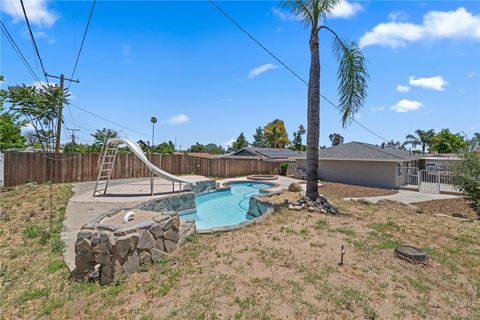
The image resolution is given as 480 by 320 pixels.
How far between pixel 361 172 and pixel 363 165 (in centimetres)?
49

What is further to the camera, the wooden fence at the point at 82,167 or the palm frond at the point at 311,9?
the wooden fence at the point at 82,167

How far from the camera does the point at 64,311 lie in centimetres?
303

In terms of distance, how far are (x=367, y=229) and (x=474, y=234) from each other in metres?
2.75

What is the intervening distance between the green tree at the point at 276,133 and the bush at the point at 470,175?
36.8 meters

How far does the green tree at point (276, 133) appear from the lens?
4622 cm

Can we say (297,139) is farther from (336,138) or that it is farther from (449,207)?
(449,207)

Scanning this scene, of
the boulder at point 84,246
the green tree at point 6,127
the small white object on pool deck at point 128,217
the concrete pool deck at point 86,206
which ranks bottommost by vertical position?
the concrete pool deck at point 86,206

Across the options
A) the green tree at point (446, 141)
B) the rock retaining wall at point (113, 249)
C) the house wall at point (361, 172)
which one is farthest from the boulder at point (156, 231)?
the green tree at point (446, 141)

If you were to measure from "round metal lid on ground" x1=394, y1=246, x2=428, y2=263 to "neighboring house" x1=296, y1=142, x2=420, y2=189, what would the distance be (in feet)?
38.4

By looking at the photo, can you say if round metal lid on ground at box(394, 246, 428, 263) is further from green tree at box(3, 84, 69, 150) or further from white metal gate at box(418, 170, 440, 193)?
green tree at box(3, 84, 69, 150)

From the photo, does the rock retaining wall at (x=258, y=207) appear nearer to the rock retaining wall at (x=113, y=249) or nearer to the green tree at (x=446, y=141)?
the rock retaining wall at (x=113, y=249)

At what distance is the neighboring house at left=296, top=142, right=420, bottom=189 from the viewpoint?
15.2 metres

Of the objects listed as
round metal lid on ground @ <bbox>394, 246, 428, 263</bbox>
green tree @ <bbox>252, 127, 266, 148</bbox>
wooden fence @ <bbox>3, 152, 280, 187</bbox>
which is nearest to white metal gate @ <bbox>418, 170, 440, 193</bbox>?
round metal lid on ground @ <bbox>394, 246, 428, 263</bbox>

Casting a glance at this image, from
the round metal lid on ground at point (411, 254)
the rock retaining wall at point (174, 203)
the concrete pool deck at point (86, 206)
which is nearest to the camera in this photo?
the round metal lid on ground at point (411, 254)
